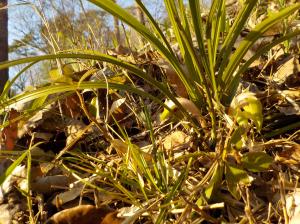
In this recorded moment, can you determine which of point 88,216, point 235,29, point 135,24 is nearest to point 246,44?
point 235,29

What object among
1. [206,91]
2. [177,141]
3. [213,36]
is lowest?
[177,141]

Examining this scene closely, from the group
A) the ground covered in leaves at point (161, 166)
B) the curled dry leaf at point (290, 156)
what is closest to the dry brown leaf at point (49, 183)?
the ground covered in leaves at point (161, 166)

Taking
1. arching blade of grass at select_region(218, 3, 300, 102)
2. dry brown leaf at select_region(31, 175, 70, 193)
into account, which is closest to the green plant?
arching blade of grass at select_region(218, 3, 300, 102)

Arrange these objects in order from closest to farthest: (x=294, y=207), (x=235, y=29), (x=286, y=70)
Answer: (x=294, y=207), (x=235, y=29), (x=286, y=70)

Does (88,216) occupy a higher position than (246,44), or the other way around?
(246,44)

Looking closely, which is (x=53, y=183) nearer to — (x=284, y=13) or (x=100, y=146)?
(x=100, y=146)

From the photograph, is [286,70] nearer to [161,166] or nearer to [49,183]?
[161,166]

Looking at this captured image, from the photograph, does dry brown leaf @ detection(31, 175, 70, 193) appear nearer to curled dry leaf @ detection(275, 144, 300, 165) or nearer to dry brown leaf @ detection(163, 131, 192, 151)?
dry brown leaf @ detection(163, 131, 192, 151)
